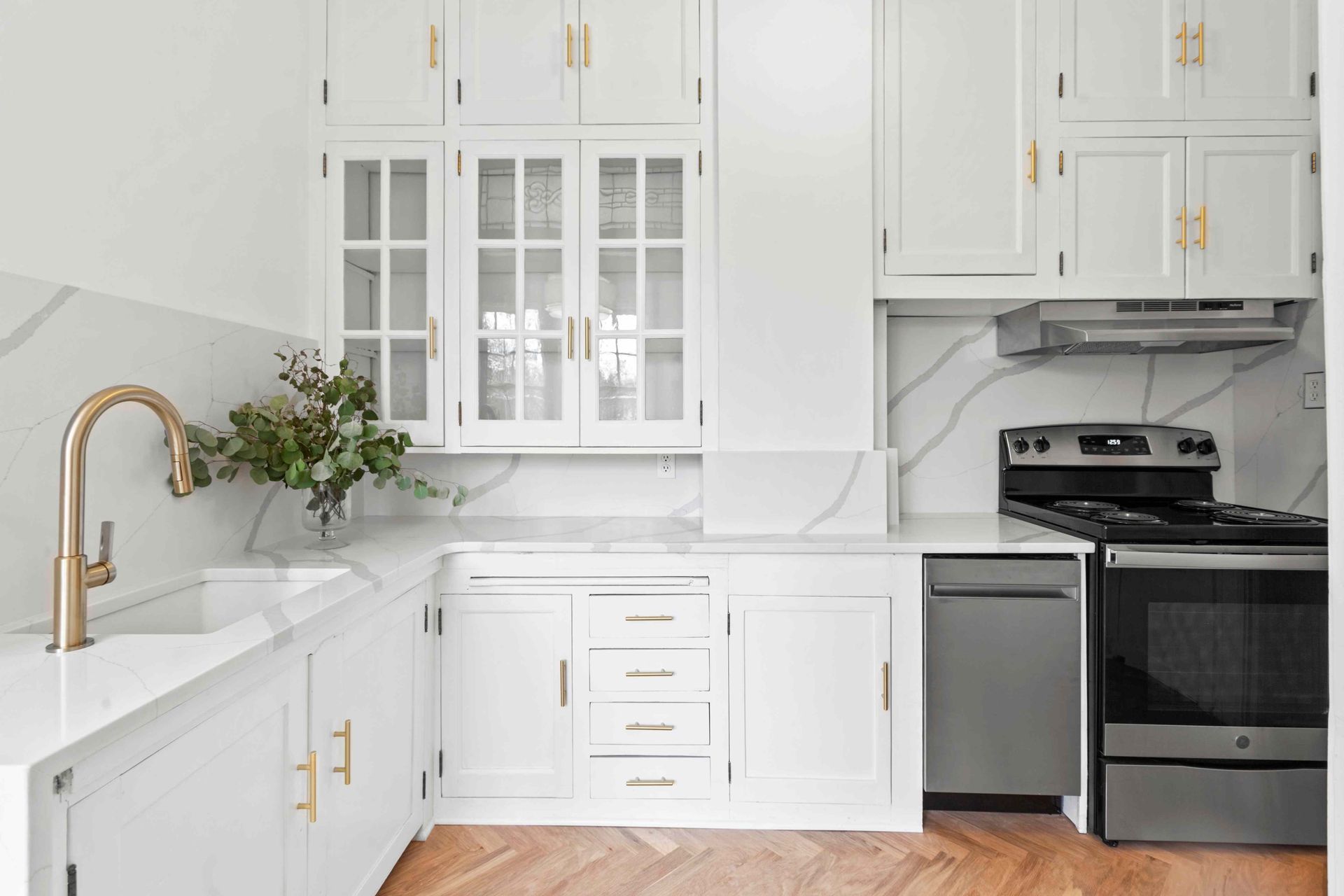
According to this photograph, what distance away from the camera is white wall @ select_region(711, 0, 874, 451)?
2246mm

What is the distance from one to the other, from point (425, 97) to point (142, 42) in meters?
0.82

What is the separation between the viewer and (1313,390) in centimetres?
241

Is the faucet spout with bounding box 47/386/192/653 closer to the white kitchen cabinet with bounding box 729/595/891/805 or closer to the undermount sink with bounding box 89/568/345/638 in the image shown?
the undermount sink with bounding box 89/568/345/638

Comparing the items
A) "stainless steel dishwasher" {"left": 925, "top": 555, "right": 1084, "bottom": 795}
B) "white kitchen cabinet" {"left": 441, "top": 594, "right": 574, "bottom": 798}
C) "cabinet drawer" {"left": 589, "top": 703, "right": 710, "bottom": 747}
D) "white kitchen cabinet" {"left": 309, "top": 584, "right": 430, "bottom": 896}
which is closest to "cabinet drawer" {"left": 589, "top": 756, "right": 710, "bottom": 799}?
"cabinet drawer" {"left": 589, "top": 703, "right": 710, "bottom": 747}

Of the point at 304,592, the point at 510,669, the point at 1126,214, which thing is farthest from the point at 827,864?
the point at 1126,214

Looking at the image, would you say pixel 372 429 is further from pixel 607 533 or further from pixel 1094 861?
pixel 1094 861

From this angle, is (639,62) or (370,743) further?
(639,62)

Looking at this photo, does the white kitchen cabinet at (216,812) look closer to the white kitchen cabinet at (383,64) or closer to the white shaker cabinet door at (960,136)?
the white kitchen cabinet at (383,64)

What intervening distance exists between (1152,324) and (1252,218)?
0.43 meters

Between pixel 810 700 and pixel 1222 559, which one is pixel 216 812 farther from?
pixel 1222 559

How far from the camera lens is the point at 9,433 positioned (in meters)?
1.33

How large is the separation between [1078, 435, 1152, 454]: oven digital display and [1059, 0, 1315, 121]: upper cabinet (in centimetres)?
101

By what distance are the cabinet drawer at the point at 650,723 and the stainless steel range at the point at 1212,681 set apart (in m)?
1.06

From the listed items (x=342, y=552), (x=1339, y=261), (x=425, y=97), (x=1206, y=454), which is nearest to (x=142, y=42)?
(x=425, y=97)
